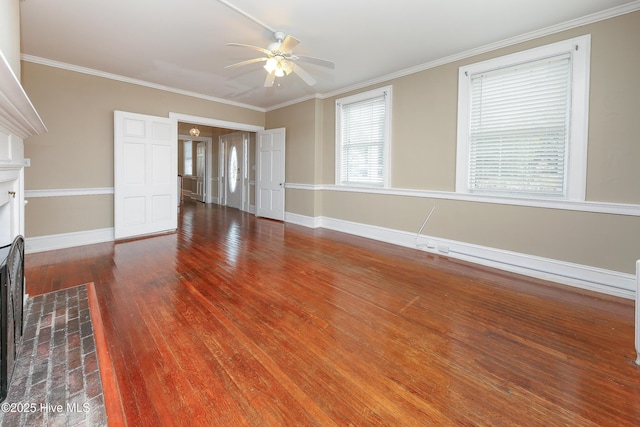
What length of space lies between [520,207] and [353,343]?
277cm

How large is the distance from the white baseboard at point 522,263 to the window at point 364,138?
3.14 ft

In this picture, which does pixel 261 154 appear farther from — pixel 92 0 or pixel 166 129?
pixel 92 0

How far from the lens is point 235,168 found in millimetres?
8750

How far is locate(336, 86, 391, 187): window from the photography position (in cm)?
486

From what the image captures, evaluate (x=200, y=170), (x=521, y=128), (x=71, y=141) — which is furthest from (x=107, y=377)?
(x=200, y=170)

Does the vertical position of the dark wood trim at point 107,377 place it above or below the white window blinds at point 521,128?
below

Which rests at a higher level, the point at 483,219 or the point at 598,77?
the point at 598,77

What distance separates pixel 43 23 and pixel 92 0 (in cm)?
94

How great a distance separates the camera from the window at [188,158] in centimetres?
1143

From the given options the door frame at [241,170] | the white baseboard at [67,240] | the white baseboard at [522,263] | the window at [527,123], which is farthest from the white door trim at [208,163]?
the window at [527,123]

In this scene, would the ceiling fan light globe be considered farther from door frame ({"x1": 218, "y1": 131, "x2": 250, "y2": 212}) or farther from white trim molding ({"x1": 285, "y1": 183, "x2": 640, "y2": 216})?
door frame ({"x1": 218, "y1": 131, "x2": 250, "y2": 212})

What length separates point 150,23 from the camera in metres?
3.12

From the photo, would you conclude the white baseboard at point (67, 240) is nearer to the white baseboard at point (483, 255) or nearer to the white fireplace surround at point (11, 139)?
the white baseboard at point (483, 255)

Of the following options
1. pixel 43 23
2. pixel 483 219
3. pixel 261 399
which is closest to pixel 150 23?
pixel 43 23
